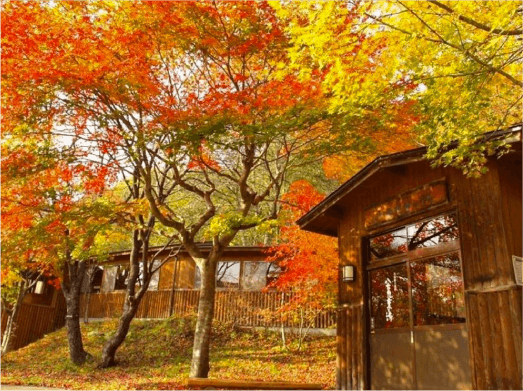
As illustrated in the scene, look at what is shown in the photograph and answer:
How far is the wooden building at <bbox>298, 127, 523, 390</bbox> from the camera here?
705 centimetres

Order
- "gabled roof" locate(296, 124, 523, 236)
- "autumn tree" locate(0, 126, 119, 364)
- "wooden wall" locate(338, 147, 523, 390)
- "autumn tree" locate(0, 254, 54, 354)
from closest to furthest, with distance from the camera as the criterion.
→ 1. "wooden wall" locate(338, 147, 523, 390)
2. "gabled roof" locate(296, 124, 523, 236)
3. "autumn tree" locate(0, 126, 119, 364)
4. "autumn tree" locate(0, 254, 54, 354)

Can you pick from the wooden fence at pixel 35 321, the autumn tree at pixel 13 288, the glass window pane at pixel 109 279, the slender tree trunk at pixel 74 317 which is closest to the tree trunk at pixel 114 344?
the slender tree trunk at pixel 74 317

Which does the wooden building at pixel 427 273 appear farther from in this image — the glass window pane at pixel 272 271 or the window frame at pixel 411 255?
→ the glass window pane at pixel 272 271

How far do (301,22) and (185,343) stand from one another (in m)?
13.7

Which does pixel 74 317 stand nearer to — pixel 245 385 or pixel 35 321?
pixel 35 321

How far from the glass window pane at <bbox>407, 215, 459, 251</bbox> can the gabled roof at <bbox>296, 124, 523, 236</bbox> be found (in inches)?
50.9

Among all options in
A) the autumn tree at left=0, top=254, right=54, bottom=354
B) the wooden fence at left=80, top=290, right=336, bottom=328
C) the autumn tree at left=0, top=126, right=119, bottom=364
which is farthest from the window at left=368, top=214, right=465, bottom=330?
the autumn tree at left=0, top=254, right=54, bottom=354

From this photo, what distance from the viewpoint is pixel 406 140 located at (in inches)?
508

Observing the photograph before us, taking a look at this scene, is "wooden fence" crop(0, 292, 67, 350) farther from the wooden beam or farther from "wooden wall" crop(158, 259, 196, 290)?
the wooden beam

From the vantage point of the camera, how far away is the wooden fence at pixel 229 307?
18.7 m

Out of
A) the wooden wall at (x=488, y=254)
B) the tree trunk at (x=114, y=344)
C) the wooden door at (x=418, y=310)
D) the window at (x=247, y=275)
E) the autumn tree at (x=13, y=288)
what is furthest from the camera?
the window at (x=247, y=275)

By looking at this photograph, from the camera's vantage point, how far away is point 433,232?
A: 884 cm

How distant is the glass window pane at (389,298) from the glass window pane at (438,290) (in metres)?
0.35

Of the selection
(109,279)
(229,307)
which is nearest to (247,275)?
(229,307)
